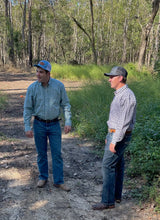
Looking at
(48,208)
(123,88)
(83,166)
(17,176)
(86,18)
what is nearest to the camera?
(123,88)

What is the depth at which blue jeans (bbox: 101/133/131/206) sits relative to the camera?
3.10m

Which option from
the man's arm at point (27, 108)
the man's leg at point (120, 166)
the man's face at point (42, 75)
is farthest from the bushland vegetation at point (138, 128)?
the man's face at point (42, 75)

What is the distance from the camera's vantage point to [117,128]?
295 cm

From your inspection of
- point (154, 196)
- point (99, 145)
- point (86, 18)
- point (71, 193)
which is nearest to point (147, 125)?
point (99, 145)

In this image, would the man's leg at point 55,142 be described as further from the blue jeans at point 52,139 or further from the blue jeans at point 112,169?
the blue jeans at point 112,169

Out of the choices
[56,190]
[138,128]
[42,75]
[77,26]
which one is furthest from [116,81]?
[77,26]

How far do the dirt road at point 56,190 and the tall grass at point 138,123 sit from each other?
0.40 meters

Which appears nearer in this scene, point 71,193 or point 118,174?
point 118,174

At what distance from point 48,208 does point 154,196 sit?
1.51 meters

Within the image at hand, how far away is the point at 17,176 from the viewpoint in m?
4.32

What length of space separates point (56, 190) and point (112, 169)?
46.6 inches

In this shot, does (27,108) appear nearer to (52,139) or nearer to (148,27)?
(52,139)

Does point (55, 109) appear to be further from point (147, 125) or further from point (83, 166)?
point (147, 125)

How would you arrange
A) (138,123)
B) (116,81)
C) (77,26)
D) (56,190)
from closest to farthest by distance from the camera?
(116,81)
(56,190)
(138,123)
(77,26)
